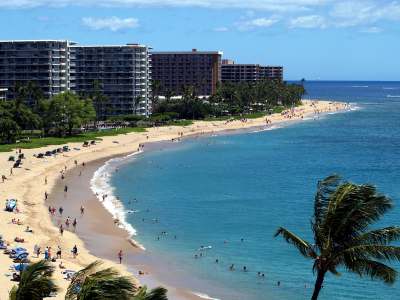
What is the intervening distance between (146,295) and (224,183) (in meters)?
68.9

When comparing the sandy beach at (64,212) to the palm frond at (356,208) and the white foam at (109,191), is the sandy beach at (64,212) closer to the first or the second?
the white foam at (109,191)

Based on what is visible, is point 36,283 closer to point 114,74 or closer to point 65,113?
point 65,113

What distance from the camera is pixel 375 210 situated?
18016mm

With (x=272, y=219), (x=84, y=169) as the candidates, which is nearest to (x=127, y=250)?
(x=272, y=219)

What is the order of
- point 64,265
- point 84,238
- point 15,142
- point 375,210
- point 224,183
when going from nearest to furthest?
point 375,210 < point 64,265 < point 84,238 < point 224,183 < point 15,142

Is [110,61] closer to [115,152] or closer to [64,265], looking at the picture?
[115,152]

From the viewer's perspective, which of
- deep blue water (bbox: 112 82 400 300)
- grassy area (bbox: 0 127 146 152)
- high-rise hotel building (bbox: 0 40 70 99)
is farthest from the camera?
high-rise hotel building (bbox: 0 40 70 99)

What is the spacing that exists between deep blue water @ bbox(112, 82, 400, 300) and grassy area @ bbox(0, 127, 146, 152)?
1348cm

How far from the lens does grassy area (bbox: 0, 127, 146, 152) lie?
343 feet

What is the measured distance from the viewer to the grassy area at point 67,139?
4121 inches

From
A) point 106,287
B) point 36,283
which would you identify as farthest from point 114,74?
point 106,287

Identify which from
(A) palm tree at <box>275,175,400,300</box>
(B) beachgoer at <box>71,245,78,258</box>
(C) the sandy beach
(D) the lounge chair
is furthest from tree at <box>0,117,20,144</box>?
(A) palm tree at <box>275,175,400,300</box>

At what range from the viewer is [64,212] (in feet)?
208

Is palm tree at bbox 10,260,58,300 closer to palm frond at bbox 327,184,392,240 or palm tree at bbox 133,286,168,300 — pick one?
palm tree at bbox 133,286,168,300
